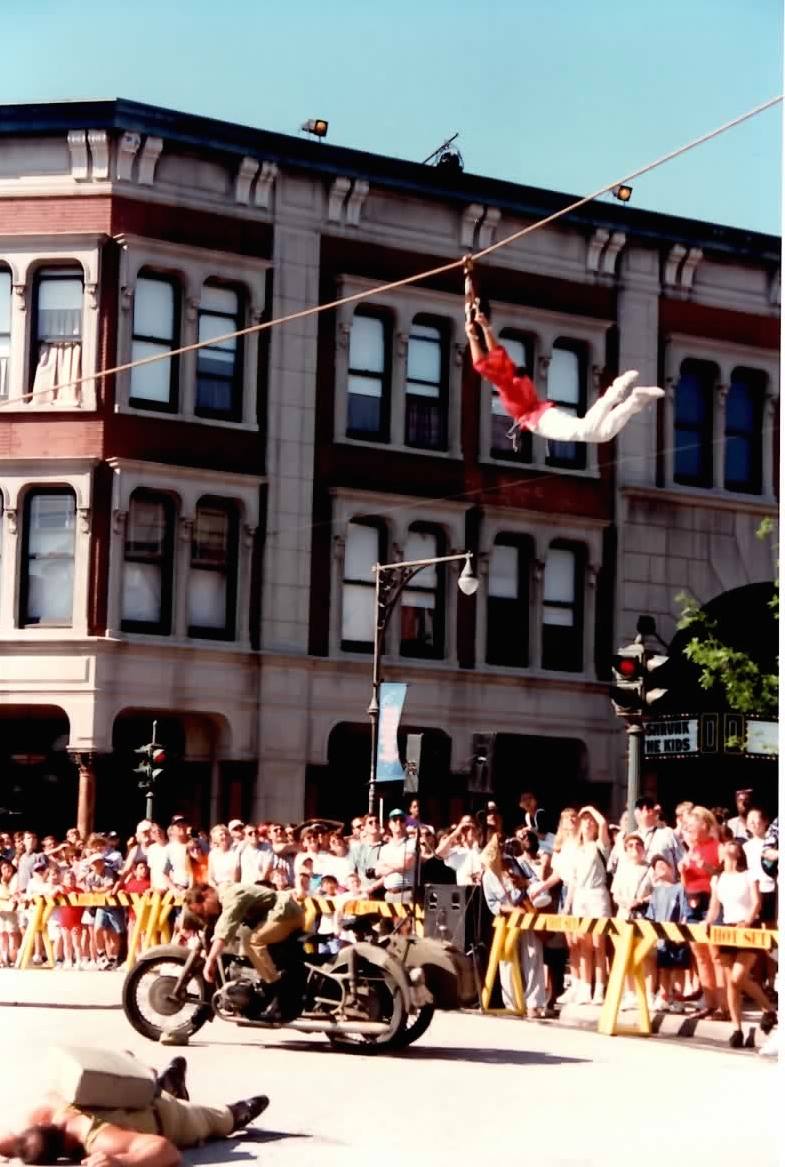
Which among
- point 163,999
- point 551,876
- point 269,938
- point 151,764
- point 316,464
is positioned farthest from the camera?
point 316,464

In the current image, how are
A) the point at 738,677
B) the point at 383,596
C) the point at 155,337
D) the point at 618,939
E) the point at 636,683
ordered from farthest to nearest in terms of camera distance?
the point at 383,596, the point at 155,337, the point at 738,677, the point at 636,683, the point at 618,939

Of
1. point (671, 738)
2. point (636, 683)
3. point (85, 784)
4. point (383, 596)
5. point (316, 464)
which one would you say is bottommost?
point (85, 784)

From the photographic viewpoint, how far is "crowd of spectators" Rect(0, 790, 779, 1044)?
1814 centimetres

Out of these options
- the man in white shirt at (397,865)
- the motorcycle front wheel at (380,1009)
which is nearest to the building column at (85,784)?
the man in white shirt at (397,865)

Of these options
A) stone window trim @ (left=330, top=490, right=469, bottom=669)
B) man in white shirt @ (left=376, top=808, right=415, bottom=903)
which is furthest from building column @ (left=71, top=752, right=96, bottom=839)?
man in white shirt @ (left=376, top=808, right=415, bottom=903)

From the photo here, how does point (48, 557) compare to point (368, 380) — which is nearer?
point (48, 557)

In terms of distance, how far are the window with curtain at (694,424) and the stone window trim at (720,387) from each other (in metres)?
0.11

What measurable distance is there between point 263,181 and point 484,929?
18205mm

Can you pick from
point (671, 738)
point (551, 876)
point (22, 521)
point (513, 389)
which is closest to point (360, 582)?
point (22, 521)

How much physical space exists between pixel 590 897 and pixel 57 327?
17686mm

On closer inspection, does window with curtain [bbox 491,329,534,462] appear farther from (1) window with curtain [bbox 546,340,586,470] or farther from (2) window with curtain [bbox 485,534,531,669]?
(2) window with curtain [bbox 485,534,531,669]

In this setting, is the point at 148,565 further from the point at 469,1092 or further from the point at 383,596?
the point at 469,1092

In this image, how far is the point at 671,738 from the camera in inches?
1289

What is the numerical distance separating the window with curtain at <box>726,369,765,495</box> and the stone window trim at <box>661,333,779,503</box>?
11cm
